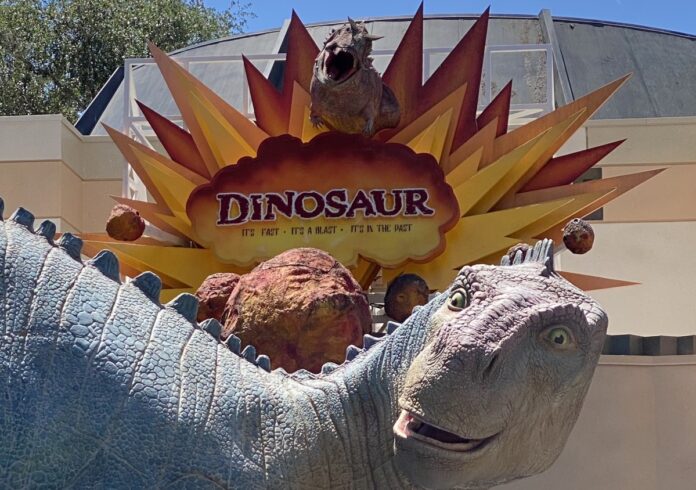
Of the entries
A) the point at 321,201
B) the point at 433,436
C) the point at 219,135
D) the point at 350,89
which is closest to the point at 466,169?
the point at 321,201

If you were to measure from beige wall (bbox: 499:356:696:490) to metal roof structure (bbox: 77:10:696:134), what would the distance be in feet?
16.9

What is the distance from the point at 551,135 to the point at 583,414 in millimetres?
2121

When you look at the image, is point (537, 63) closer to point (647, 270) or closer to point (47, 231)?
point (647, 270)

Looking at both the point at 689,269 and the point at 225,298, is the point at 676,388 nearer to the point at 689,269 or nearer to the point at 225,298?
the point at 689,269

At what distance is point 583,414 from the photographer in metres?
8.61

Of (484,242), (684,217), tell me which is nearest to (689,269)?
(684,217)

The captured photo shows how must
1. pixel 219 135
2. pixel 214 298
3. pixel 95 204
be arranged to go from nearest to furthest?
pixel 214 298
pixel 219 135
pixel 95 204

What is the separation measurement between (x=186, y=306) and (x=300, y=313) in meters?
1.45

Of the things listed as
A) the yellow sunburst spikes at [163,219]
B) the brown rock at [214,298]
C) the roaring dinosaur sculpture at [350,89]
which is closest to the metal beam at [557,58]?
the roaring dinosaur sculpture at [350,89]

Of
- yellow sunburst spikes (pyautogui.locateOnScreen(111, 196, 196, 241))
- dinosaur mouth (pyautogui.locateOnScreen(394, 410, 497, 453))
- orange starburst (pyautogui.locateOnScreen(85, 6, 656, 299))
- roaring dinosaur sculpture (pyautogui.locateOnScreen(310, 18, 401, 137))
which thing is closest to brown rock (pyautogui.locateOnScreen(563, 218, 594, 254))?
orange starburst (pyautogui.locateOnScreen(85, 6, 656, 299))

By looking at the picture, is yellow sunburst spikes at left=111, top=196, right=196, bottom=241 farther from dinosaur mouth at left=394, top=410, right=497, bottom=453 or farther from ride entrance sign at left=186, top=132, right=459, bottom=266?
dinosaur mouth at left=394, top=410, right=497, bottom=453

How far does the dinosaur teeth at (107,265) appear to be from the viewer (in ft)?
9.63

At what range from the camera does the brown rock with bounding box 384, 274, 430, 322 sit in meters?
7.18

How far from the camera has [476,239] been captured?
8.65m
